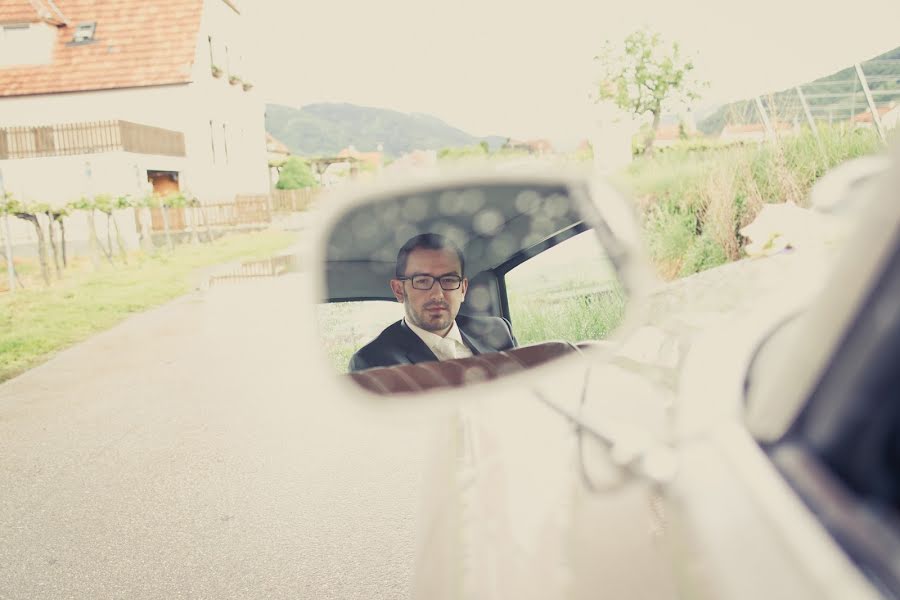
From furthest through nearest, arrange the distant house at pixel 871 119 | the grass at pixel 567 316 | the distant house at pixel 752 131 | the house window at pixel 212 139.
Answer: the house window at pixel 212 139 → the distant house at pixel 752 131 → the distant house at pixel 871 119 → the grass at pixel 567 316

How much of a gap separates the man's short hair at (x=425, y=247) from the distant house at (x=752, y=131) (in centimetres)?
860

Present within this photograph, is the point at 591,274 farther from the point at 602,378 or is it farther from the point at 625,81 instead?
the point at 625,81

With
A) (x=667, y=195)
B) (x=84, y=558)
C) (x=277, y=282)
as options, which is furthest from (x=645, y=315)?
(x=277, y=282)

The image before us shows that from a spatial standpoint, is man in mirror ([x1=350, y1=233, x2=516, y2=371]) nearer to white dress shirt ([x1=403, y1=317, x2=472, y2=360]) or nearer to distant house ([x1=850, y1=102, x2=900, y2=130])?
white dress shirt ([x1=403, y1=317, x2=472, y2=360])

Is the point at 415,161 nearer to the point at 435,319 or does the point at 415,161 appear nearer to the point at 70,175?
the point at 435,319

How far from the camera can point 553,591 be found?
1.03 m

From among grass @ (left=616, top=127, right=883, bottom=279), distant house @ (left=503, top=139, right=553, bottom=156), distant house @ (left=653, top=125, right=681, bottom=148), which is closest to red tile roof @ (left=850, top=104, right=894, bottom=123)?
grass @ (left=616, top=127, right=883, bottom=279)

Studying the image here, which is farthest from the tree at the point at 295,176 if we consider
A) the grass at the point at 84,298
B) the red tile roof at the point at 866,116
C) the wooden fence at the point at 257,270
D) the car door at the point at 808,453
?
the car door at the point at 808,453

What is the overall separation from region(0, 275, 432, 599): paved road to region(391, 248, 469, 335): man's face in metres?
0.23

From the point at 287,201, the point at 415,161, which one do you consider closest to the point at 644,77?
the point at 287,201

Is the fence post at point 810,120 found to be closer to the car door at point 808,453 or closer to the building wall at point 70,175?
the car door at point 808,453

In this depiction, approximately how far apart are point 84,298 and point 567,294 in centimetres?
1392

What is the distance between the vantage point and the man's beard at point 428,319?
150cm

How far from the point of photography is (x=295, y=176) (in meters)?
48.5
